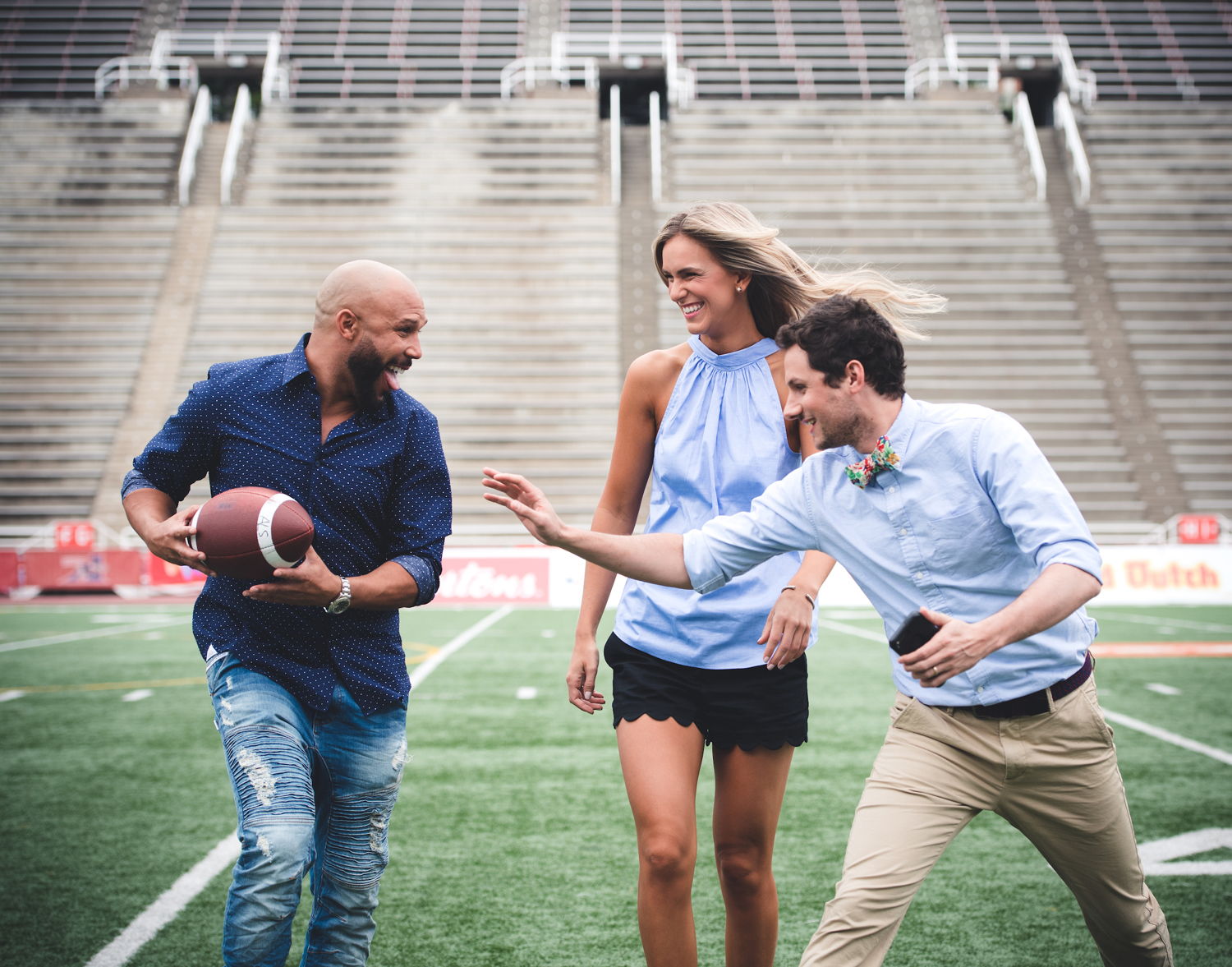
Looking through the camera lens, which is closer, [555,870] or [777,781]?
[777,781]

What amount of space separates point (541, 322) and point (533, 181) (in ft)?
14.8

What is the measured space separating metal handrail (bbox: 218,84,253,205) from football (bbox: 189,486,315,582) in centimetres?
2434

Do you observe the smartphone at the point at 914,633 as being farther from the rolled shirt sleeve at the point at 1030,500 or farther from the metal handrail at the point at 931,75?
the metal handrail at the point at 931,75

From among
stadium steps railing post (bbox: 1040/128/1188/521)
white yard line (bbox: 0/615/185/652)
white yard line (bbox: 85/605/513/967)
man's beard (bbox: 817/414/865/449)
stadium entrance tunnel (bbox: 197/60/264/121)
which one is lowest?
white yard line (bbox: 85/605/513/967)

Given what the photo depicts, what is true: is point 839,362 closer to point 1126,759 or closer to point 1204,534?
point 1126,759

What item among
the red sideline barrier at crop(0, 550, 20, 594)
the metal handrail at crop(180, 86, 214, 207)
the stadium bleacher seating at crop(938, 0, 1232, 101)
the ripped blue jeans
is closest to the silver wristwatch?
the ripped blue jeans

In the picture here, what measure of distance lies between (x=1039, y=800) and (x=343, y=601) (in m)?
1.64

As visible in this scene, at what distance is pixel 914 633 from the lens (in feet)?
6.84

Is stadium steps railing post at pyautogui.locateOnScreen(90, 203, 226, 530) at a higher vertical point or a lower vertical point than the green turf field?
higher

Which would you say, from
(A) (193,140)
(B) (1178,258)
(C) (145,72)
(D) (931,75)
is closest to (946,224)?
(B) (1178,258)

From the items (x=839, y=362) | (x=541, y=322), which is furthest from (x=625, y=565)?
(x=541, y=322)

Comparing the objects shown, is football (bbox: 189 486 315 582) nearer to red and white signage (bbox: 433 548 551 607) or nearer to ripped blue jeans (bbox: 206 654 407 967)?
ripped blue jeans (bbox: 206 654 407 967)

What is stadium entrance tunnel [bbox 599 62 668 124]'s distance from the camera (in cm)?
2892

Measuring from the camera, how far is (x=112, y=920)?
3689 millimetres
